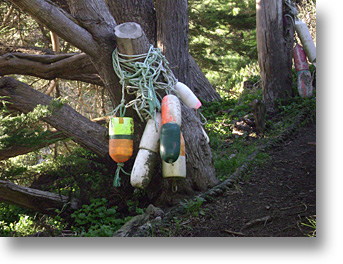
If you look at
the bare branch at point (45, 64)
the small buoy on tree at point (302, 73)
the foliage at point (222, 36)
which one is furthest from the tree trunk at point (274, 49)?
the bare branch at point (45, 64)

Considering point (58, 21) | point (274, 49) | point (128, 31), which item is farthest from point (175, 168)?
point (274, 49)

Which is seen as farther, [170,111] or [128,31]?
[128,31]

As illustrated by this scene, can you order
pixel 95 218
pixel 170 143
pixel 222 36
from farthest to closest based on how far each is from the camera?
1. pixel 222 36
2. pixel 95 218
3. pixel 170 143

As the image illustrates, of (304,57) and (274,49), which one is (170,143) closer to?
(304,57)

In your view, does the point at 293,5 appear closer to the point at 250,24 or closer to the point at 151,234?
the point at 250,24

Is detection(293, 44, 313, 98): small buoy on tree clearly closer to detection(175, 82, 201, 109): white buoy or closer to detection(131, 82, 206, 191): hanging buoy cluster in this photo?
detection(175, 82, 201, 109): white buoy

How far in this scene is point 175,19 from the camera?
3.63 metres

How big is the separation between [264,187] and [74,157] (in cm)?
169

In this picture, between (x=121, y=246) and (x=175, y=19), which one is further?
(x=175, y=19)

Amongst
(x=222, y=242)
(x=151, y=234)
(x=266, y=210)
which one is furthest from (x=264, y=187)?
(x=151, y=234)

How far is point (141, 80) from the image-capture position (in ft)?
8.51

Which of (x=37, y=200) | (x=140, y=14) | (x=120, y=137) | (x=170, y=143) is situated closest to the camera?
(x=170, y=143)

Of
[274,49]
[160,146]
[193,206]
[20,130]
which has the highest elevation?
[274,49]

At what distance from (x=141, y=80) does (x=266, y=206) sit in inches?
41.1
